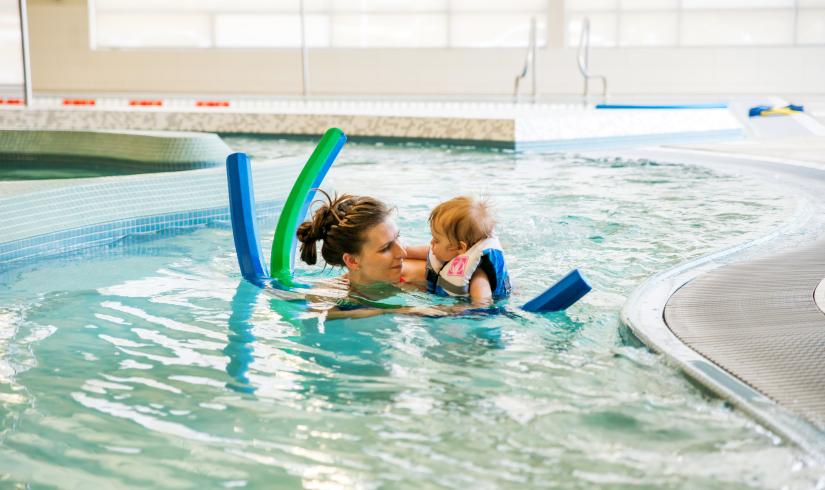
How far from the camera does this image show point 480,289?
3.00 meters

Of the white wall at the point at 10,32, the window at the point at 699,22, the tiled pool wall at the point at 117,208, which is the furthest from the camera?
the window at the point at 699,22

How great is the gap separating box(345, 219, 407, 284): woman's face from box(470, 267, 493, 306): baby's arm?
25 centimetres

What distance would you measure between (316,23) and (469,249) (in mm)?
16253

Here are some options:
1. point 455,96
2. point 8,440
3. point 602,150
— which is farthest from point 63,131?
point 455,96

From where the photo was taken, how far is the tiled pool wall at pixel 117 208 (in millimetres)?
4180

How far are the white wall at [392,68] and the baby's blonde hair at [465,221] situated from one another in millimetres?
14162

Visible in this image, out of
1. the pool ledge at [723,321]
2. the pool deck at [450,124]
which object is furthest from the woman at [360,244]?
the pool deck at [450,124]

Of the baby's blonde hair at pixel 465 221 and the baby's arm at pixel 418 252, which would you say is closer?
the baby's blonde hair at pixel 465 221

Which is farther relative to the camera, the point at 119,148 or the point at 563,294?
the point at 119,148

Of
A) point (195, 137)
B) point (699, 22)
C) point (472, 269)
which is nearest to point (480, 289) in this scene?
point (472, 269)

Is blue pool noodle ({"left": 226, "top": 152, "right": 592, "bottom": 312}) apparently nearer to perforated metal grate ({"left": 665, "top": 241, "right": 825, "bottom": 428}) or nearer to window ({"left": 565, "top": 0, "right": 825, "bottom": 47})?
perforated metal grate ({"left": 665, "top": 241, "right": 825, "bottom": 428})

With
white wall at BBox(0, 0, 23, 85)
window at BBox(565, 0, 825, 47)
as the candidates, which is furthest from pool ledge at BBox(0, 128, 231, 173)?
window at BBox(565, 0, 825, 47)

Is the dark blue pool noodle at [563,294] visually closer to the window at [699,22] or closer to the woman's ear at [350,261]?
the woman's ear at [350,261]

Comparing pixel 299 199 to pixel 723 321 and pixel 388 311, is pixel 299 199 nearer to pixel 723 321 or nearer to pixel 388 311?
pixel 388 311
